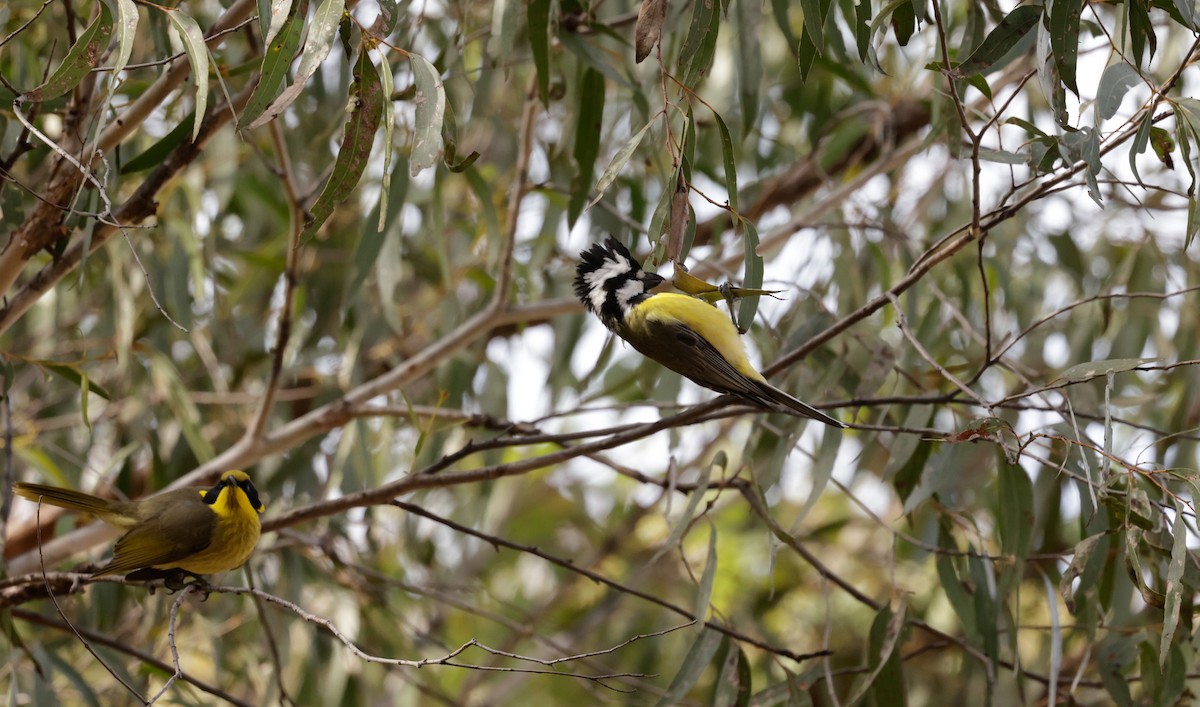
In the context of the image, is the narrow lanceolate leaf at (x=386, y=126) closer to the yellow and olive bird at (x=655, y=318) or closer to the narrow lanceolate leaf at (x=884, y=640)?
the yellow and olive bird at (x=655, y=318)

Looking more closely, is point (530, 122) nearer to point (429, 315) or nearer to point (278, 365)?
point (278, 365)

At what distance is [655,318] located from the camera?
2504mm

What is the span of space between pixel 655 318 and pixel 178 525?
46.2 inches

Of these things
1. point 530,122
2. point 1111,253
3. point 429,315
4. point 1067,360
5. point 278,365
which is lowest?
point 278,365

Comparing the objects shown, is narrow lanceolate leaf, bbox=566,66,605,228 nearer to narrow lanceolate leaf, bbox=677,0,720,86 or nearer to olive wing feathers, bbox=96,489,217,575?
narrow lanceolate leaf, bbox=677,0,720,86

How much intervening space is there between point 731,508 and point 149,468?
10.3ft

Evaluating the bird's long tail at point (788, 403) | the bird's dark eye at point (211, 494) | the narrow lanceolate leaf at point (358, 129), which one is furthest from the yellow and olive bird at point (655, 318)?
the bird's dark eye at point (211, 494)

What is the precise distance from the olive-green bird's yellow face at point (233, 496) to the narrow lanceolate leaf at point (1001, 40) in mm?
1821

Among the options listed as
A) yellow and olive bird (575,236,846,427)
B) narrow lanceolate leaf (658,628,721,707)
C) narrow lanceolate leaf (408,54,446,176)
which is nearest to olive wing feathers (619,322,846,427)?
yellow and olive bird (575,236,846,427)

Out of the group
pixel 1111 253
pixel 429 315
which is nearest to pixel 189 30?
pixel 429 315

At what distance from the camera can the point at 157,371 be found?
11.4 ft

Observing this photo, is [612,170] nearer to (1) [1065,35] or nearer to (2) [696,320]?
(1) [1065,35]

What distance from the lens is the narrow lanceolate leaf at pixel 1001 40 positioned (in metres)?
1.85

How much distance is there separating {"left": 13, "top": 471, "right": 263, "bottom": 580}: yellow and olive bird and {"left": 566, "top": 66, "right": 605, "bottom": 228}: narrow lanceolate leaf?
1.05 m
